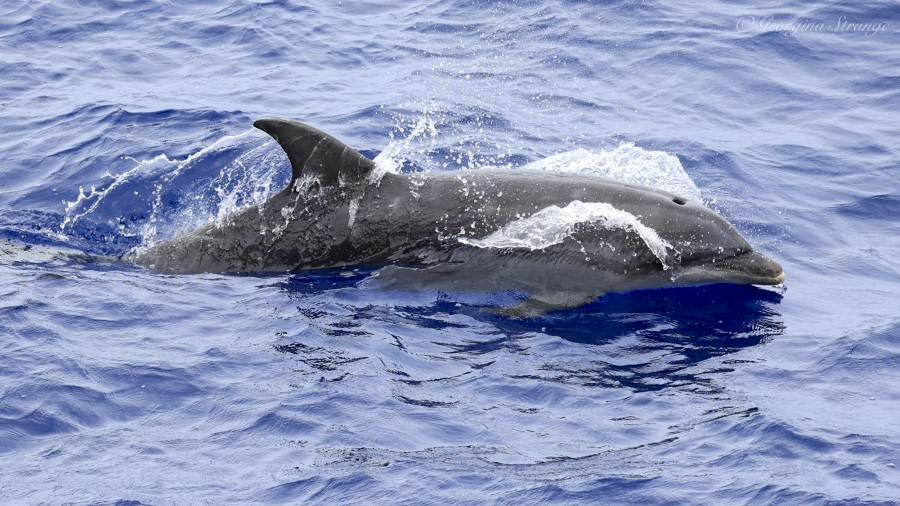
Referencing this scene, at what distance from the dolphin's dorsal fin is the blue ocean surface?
107 cm

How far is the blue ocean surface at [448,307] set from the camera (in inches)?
357

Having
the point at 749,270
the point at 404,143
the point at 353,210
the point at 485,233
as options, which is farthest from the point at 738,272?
the point at 404,143

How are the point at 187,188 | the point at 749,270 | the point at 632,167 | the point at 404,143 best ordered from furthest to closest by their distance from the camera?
1. the point at 404,143
2. the point at 187,188
3. the point at 632,167
4. the point at 749,270

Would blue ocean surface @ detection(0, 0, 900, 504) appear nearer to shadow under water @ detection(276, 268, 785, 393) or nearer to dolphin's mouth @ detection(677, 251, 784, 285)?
shadow under water @ detection(276, 268, 785, 393)

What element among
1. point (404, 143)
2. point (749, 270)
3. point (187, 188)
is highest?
point (749, 270)

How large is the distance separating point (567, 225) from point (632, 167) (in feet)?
10.6

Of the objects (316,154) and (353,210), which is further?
(353,210)

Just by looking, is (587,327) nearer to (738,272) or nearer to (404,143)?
(738,272)

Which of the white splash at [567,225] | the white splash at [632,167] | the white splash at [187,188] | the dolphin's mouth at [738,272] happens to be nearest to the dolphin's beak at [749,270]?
the dolphin's mouth at [738,272]

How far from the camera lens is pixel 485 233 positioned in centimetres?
1245

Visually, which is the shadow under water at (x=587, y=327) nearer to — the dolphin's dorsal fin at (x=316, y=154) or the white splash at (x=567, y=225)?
the white splash at (x=567, y=225)

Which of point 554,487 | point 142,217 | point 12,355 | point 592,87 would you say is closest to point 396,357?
point 554,487

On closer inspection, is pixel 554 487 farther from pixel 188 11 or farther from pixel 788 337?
pixel 188 11

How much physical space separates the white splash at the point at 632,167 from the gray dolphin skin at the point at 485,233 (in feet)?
7.62
